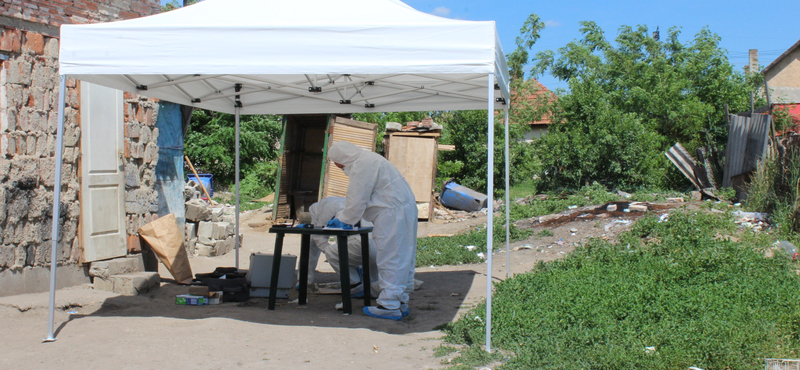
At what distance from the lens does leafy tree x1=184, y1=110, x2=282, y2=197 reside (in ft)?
55.6

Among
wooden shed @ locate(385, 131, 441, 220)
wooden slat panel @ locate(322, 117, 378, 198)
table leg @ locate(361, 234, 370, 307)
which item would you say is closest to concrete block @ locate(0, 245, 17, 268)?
table leg @ locate(361, 234, 370, 307)

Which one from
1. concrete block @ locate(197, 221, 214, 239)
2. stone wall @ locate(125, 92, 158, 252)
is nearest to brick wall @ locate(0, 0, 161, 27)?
stone wall @ locate(125, 92, 158, 252)

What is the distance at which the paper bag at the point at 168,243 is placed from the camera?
662cm

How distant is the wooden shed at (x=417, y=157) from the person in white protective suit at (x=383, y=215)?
8336 millimetres

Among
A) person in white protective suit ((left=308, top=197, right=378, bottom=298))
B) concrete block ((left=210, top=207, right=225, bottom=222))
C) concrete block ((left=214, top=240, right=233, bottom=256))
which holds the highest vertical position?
person in white protective suit ((left=308, top=197, right=378, bottom=298))

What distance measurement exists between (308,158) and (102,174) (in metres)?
7.87

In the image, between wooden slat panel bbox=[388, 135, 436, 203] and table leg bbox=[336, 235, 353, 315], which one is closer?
table leg bbox=[336, 235, 353, 315]

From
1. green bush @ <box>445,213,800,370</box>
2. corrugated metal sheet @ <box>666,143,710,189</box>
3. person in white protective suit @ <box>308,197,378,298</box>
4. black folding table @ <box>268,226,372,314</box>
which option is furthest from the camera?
corrugated metal sheet @ <box>666,143,710,189</box>

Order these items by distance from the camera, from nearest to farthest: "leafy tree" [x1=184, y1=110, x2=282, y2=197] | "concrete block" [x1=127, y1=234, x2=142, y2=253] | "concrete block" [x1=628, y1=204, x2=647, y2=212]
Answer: "concrete block" [x1=127, y1=234, x2=142, y2=253] → "concrete block" [x1=628, y1=204, x2=647, y2=212] → "leafy tree" [x1=184, y1=110, x2=282, y2=197]

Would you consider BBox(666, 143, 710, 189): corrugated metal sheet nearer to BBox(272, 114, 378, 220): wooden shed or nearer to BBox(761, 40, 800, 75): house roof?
BBox(272, 114, 378, 220): wooden shed

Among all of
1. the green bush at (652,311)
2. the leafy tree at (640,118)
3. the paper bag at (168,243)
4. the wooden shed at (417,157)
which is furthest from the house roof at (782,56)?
the paper bag at (168,243)

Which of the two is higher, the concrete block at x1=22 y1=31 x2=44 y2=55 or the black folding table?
the concrete block at x1=22 y1=31 x2=44 y2=55

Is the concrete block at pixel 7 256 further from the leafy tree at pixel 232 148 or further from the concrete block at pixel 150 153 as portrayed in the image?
the leafy tree at pixel 232 148

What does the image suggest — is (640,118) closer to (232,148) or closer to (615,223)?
(615,223)
